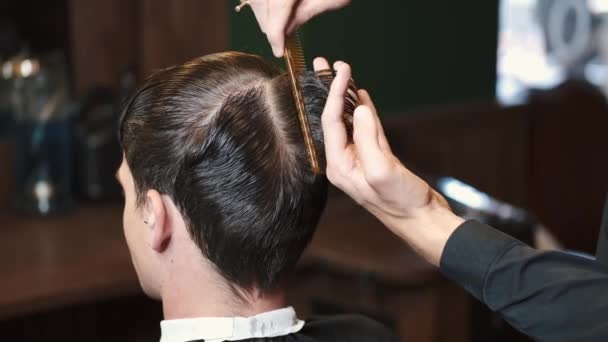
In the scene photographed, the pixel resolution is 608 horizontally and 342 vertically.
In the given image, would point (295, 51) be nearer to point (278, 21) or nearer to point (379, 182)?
point (278, 21)

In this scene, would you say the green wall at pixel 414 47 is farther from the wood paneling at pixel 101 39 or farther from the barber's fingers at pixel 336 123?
the barber's fingers at pixel 336 123

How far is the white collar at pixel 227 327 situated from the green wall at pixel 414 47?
2.10 meters

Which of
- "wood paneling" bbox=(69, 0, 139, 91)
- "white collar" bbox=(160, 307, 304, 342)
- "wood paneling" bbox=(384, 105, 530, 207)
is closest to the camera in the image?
"white collar" bbox=(160, 307, 304, 342)

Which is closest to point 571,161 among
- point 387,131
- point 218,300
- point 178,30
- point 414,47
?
point 414,47

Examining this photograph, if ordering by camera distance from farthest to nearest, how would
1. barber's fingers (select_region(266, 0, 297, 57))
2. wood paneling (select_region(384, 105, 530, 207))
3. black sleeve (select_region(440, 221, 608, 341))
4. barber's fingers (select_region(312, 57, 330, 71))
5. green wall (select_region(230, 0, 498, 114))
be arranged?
1. wood paneling (select_region(384, 105, 530, 207))
2. green wall (select_region(230, 0, 498, 114))
3. barber's fingers (select_region(312, 57, 330, 71))
4. barber's fingers (select_region(266, 0, 297, 57))
5. black sleeve (select_region(440, 221, 608, 341))

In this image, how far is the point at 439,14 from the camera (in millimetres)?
3963

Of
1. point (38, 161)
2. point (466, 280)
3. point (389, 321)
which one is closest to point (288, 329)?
point (466, 280)

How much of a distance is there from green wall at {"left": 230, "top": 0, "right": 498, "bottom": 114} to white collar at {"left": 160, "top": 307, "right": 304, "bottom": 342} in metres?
2.10

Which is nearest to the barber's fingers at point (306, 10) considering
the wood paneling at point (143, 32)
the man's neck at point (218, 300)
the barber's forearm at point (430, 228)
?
the barber's forearm at point (430, 228)

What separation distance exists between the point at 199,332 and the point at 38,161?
69.6 inches

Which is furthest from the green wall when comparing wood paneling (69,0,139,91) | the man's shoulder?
the man's shoulder

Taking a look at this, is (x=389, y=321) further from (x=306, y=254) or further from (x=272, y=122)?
(x=272, y=122)

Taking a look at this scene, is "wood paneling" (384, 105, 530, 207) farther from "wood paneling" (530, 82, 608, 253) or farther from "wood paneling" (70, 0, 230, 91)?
"wood paneling" (70, 0, 230, 91)

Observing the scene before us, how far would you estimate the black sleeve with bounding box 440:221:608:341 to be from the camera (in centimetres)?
103
